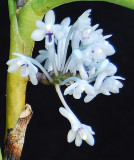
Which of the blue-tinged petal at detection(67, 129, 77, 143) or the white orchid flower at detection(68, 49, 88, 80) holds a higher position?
the white orchid flower at detection(68, 49, 88, 80)

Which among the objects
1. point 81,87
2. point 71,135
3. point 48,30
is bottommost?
point 71,135

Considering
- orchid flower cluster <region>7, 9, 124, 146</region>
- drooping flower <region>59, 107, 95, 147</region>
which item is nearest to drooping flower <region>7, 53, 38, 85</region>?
orchid flower cluster <region>7, 9, 124, 146</region>

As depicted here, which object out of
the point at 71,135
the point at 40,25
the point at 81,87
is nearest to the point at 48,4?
the point at 40,25

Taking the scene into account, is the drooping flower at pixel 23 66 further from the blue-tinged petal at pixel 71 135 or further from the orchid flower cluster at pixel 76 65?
the blue-tinged petal at pixel 71 135

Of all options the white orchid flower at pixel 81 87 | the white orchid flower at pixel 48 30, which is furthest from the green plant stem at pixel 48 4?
the white orchid flower at pixel 81 87

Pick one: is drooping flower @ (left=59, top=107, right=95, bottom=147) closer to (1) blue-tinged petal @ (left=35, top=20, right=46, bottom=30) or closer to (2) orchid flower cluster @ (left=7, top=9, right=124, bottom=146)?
(2) orchid flower cluster @ (left=7, top=9, right=124, bottom=146)

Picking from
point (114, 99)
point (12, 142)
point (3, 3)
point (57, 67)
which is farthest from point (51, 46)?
point (114, 99)

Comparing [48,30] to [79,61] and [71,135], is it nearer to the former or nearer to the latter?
[79,61]
